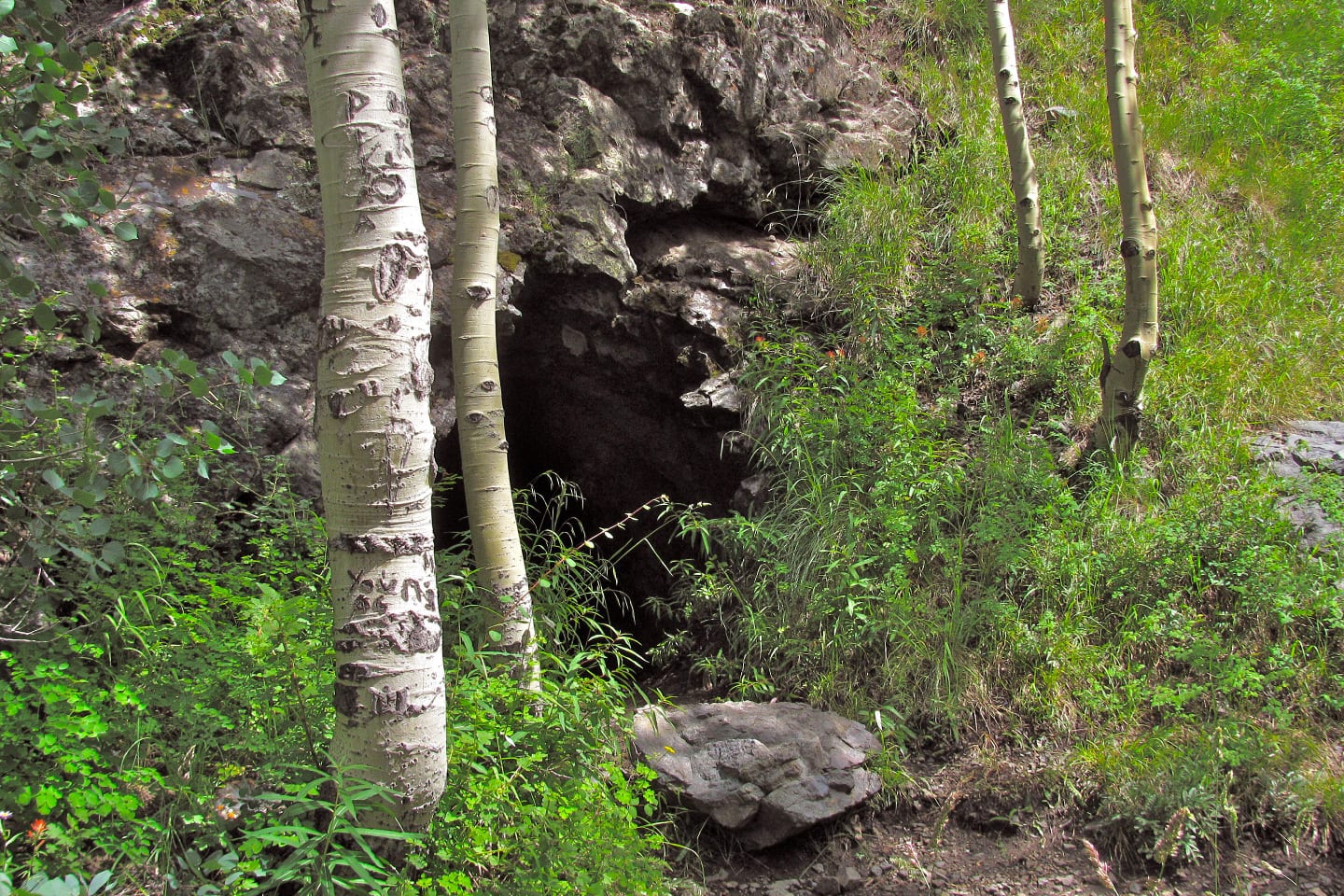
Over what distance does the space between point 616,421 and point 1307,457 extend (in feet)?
12.3

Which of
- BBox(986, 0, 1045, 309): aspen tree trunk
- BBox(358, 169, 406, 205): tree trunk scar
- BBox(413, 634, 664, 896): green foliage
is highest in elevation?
BBox(986, 0, 1045, 309): aspen tree trunk

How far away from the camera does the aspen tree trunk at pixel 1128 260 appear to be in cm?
434

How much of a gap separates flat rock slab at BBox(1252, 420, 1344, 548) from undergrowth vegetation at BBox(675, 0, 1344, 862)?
107mm

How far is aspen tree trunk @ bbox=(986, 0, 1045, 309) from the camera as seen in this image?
5.00 meters

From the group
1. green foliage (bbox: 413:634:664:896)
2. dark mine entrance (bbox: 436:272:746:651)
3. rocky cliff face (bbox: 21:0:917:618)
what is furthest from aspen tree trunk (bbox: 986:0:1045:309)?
green foliage (bbox: 413:634:664:896)

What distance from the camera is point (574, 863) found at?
88.4 inches

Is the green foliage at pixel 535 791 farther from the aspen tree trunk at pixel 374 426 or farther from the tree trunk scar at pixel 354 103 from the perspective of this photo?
the tree trunk scar at pixel 354 103

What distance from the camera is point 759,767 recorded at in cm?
321

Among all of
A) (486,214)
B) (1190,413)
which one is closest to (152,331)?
(486,214)

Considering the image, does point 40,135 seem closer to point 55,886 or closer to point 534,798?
point 55,886

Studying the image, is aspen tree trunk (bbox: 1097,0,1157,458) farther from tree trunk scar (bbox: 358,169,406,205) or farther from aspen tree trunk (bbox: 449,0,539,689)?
tree trunk scar (bbox: 358,169,406,205)

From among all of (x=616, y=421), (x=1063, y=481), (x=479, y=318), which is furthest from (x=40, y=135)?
(x=1063, y=481)

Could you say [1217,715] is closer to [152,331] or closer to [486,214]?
[486,214]

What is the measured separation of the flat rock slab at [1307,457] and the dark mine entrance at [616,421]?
2.75 metres
